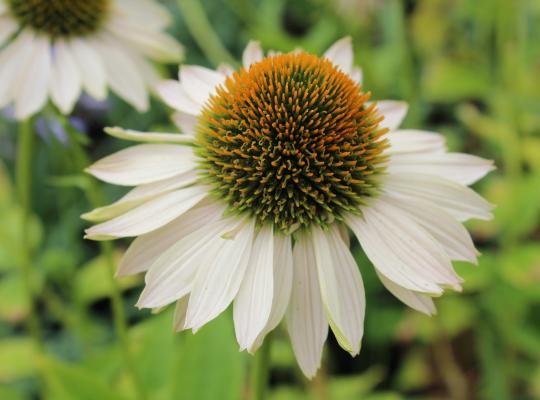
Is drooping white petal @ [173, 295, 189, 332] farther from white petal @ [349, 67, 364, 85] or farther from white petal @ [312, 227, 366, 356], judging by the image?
white petal @ [349, 67, 364, 85]

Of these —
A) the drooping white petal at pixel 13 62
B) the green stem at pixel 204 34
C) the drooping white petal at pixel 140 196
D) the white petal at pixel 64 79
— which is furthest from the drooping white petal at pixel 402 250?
the green stem at pixel 204 34

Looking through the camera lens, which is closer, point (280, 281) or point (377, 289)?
point (280, 281)

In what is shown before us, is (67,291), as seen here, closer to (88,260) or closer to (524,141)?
(88,260)

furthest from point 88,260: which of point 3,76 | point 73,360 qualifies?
point 3,76

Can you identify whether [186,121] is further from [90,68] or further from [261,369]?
[261,369]

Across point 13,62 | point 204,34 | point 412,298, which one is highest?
point 13,62

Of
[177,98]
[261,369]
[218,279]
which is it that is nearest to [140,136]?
[177,98]

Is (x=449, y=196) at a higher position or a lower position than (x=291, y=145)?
lower
